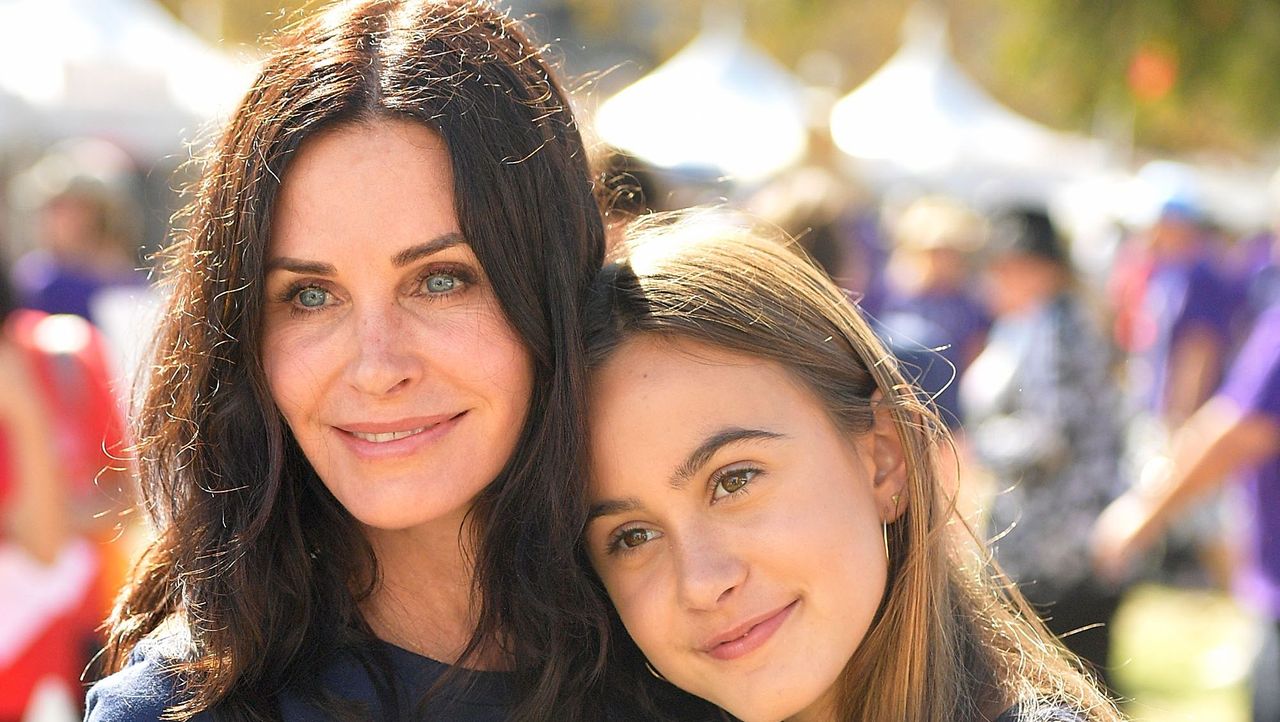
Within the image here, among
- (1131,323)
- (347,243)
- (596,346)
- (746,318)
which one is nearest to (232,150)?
(347,243)

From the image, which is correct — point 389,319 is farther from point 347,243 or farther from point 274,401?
Answer: point 274,401

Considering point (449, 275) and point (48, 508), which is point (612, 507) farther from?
point (48, 508)

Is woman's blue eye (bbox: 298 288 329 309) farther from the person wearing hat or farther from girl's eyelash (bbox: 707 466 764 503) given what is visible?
the person wearing hat

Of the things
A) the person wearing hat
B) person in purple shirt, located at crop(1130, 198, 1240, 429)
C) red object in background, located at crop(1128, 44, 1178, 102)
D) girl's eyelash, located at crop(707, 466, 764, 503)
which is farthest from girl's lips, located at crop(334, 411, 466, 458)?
red object in background, located at crop(1128, 44, 1178, 102)

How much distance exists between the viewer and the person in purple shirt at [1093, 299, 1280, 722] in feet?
13.1

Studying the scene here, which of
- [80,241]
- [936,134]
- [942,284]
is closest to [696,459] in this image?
[80,241]

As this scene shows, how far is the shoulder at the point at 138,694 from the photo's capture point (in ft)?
5.79

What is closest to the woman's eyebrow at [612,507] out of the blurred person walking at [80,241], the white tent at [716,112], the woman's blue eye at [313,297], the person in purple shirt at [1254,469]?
the woman's blue eye at [313,297]

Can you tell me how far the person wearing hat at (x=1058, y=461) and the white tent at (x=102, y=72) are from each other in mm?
5691

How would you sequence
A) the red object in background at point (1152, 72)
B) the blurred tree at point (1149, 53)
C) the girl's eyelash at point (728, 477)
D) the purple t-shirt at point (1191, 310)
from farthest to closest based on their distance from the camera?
1. the purple t-shirt at point (1191, 310)
2. the red object in background at point (1152, 72)
3. the blurred tree at point (1149, 53)
4. the girl's eyelash at point (728, 477)

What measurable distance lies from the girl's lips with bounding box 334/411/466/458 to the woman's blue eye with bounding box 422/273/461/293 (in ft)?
0.56

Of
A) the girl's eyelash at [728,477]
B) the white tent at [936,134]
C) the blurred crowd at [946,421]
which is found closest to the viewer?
the girl's eyelash at [728,477]

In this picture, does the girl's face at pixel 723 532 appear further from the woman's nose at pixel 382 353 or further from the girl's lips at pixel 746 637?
the woman's nose at pixel 382 353

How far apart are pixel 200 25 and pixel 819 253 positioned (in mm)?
16055
